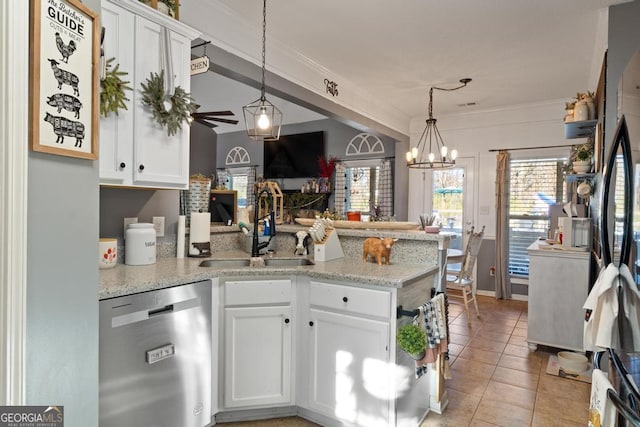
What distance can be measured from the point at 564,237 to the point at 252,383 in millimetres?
3154

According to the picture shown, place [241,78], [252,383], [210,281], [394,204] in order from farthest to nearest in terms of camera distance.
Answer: [394,204] → [241,78] → [252,383] → [210,281]

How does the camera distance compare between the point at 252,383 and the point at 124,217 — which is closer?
the point at 252,383

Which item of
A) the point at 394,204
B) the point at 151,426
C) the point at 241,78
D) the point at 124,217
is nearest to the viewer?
the point at 151,426

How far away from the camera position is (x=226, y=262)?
2.66 metres

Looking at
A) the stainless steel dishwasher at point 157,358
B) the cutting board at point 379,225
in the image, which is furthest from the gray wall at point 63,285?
the cutting board at point 379,225

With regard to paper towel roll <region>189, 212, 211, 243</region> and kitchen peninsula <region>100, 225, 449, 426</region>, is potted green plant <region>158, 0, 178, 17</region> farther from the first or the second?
kitchen peninsula <region>100, 225, 449, 426</region>

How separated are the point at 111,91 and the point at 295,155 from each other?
17.4 ft

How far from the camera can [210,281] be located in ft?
6.86

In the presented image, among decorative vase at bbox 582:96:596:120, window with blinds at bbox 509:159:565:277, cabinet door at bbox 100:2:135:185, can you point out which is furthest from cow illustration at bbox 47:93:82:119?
window with blinds at bbox 509:159:565:277

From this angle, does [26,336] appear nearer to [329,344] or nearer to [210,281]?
[210,281]

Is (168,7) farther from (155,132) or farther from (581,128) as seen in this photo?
(581,128)

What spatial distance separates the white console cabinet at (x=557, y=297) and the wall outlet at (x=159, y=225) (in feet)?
10.8

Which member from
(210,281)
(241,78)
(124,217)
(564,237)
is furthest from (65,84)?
(564,237)

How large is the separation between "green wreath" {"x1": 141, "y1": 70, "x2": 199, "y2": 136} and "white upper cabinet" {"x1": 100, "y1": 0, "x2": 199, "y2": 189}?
0.03m
